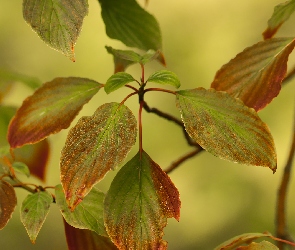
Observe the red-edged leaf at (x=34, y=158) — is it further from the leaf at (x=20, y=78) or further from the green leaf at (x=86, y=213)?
the green leaf at (x=86, y=213)

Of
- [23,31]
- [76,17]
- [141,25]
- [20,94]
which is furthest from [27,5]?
[23,31]

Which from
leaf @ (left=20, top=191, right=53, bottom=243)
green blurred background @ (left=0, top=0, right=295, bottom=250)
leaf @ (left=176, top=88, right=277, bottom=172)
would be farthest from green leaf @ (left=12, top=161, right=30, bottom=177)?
green blurred background @ (left=0, top=0, right=295, bottom=250)

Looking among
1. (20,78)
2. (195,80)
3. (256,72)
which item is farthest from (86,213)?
(195,80)

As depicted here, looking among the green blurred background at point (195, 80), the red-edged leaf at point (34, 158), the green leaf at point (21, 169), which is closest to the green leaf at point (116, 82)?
the green leaf at point (21, 169)

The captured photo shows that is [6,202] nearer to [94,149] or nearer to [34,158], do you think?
[94,149]

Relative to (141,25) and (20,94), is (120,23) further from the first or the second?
(20,94)

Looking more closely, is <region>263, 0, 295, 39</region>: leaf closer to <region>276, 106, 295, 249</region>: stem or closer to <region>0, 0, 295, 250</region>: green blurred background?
<region>276, 106, 295, 249</region>: stem
